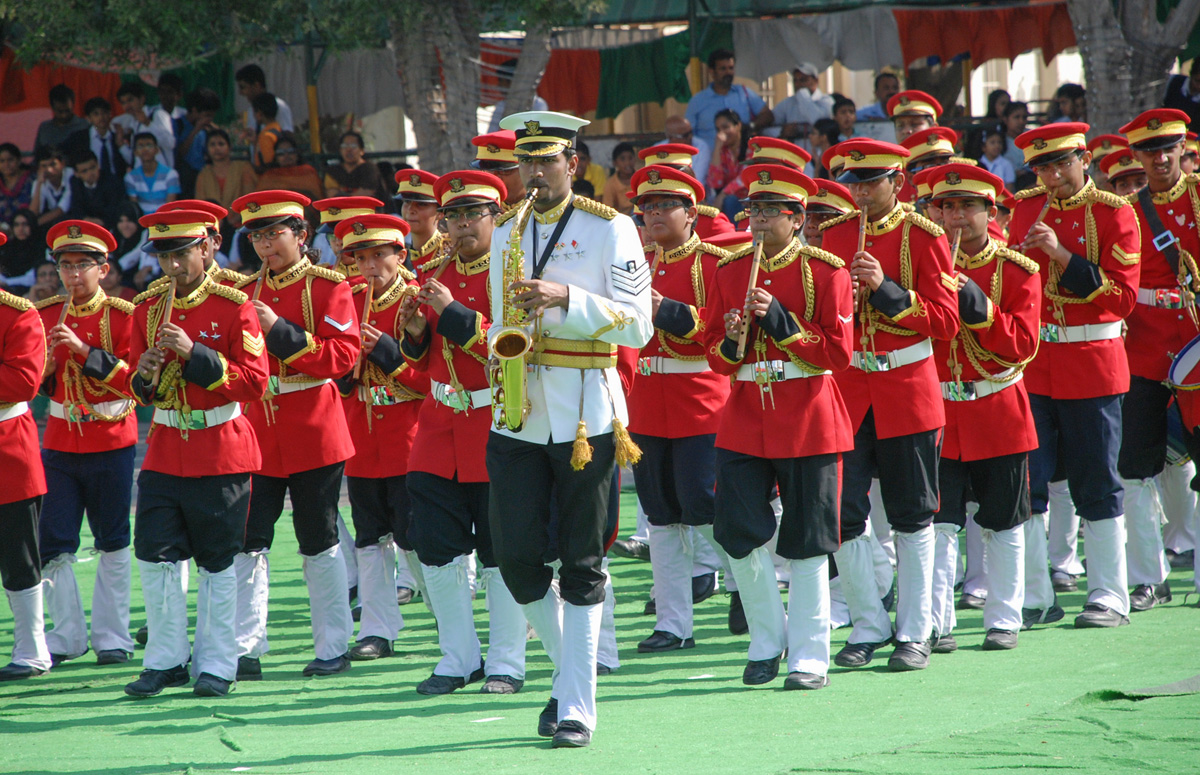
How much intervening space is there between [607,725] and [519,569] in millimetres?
747

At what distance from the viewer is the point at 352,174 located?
15.0 meters

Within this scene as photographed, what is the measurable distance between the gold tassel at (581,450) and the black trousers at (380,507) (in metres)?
2.41

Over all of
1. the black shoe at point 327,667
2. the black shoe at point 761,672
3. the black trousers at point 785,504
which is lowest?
the black shoe at point 327,667

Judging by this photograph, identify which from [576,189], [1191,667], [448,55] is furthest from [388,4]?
[1191,667]

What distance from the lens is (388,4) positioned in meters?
14.2

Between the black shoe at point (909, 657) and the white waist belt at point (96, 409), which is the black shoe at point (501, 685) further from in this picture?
the white waist belt at point (96, 409)

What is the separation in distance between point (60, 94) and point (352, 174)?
4463 mm

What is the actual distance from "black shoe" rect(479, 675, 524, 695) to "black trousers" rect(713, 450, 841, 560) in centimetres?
114

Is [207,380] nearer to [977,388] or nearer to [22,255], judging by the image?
[977,388]

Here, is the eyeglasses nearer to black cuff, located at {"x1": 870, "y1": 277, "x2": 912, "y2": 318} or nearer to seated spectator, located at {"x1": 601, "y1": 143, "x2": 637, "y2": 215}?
black cuff, located at {"x1": 870, "y1": 277, "x2": 912, "y2": 318}

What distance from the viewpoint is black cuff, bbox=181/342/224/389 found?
6445mm

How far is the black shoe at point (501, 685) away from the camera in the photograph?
21.4 feet

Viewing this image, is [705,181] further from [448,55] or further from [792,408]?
[792,408]

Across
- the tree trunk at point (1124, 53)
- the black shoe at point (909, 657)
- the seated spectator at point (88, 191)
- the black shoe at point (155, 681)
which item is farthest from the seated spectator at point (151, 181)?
the black shoe at point (909, 657)
